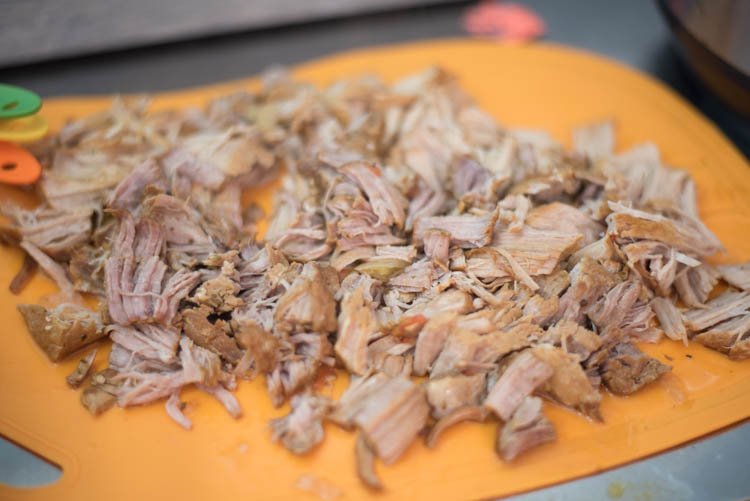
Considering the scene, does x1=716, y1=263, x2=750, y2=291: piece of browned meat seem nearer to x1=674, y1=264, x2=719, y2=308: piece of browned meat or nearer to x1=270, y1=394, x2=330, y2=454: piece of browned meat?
x1=674, y1=264, x2=719, y2=308: piece of browned meat

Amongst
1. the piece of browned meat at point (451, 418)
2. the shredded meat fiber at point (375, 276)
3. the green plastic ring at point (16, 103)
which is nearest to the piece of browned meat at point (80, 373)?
the shredded meat fiber at point (375, 276)

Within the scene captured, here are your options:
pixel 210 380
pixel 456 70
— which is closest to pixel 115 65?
pixel 456 70

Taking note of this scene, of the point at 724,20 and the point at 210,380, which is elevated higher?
the point at 724,20

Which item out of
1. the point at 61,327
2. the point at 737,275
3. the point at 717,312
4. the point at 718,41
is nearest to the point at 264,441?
the point at 61,327

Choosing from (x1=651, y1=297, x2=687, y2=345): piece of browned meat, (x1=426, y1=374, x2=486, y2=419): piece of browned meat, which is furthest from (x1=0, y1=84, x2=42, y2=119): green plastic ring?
(x1=651, y1=297, x2=687, y2=345): piece of browned meat

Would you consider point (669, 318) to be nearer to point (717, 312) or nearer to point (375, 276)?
point (717, 312)

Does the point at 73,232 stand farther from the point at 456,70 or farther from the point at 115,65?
the point at 456,70

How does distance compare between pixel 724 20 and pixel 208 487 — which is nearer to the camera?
pixel 208 487
